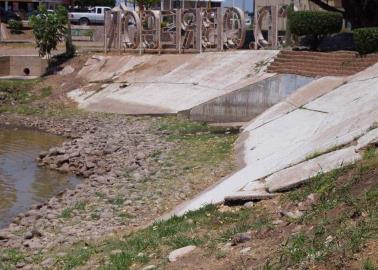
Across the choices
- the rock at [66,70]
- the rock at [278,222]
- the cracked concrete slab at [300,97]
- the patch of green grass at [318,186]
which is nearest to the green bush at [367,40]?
the cracked concrete slab at [300,97]

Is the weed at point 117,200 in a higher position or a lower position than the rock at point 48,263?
lower

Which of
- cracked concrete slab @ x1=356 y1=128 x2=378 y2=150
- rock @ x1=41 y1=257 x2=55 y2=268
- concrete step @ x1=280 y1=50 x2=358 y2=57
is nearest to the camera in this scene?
rock @ x1=41 y1=257 x2=55 y2=268

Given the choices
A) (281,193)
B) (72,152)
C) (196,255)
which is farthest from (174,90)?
(196,255)

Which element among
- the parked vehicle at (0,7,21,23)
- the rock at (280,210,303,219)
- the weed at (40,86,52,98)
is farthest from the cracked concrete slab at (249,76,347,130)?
the parked vehicle at (0,7,21,23)

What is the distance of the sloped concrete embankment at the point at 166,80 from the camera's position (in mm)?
25422

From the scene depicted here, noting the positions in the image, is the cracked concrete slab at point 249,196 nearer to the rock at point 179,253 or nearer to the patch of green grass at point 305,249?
the rock at point 179,253

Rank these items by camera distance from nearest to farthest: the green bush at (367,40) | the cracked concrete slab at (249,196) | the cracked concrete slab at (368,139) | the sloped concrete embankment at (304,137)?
the cracked concrete slab at (249,196)
the cracked concrete slab at (368,139)
the sloped concrete embankment at (304,137)
the green bush at (367,40)

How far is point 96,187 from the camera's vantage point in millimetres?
15430

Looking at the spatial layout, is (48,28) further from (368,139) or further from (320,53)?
(368,139)

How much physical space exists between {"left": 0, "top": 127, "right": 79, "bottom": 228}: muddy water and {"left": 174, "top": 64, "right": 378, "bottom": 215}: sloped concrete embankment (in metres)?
4.42

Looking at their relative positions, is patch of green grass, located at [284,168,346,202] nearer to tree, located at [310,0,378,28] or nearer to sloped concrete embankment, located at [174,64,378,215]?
sloped concrete embankment, located at [174,64,378,215]

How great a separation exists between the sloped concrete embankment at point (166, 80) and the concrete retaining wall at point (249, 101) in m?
0.71

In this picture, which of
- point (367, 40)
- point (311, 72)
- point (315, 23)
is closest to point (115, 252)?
point (311, 72)

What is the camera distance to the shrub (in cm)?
2588
